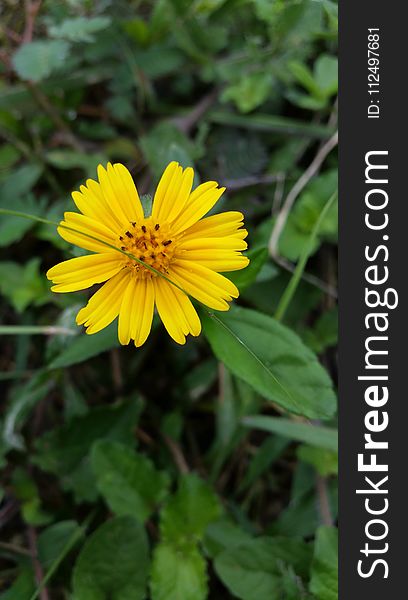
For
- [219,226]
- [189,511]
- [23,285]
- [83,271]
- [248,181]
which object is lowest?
[189,511]

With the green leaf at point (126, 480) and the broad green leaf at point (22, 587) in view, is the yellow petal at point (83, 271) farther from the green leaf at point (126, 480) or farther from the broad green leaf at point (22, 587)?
the broad green leaf at point (22, 587)

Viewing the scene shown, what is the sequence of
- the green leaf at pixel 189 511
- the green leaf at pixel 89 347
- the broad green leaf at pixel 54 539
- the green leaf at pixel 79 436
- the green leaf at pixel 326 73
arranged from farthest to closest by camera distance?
the green leaf at pixel 326 73
the green leaf at pixel 79 436
the broad green leaf at pixel 54 539
the green leaf at pixel 189 511
the green leaf at pixel 89 347

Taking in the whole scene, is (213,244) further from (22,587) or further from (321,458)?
(22,587)

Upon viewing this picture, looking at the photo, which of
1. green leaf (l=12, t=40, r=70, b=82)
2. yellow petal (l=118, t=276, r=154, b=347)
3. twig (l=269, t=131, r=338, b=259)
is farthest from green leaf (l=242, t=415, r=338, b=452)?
green leaf (l=12, t=40, r=70, b=82)

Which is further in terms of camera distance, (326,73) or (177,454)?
(326,73)

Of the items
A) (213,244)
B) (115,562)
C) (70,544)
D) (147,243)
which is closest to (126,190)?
(147,243)

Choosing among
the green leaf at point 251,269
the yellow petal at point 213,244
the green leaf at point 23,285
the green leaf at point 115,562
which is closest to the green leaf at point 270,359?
the green leaf at point 251,269

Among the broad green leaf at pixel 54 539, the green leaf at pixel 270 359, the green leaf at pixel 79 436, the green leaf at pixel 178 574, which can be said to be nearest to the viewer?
the green leaf at pixel 270 359

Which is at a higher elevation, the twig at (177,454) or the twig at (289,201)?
the twig at (289,201)
